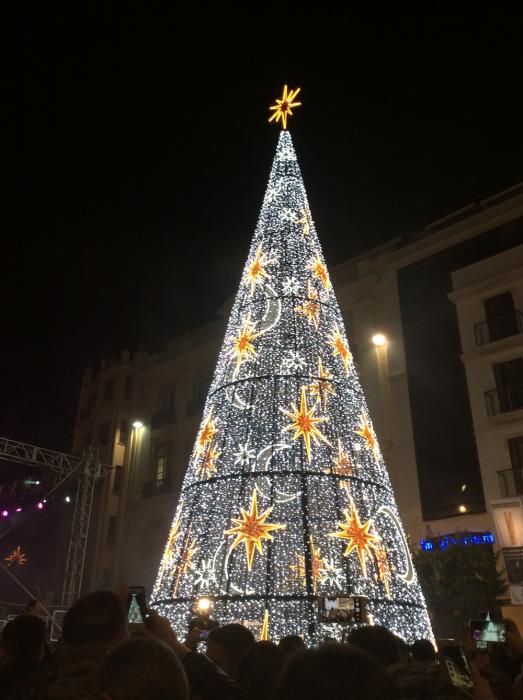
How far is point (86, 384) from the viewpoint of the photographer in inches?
1120

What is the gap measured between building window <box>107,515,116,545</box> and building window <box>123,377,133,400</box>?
527 cm

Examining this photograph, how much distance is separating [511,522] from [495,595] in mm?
1557

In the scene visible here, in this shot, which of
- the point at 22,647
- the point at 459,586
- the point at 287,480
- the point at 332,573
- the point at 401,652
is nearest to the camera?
the point at 22,647

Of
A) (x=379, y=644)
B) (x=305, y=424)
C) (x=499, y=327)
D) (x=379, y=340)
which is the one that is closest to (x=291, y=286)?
(x=305, y=424)

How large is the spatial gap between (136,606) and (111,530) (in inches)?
847

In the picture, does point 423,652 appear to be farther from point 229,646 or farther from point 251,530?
point 251,530

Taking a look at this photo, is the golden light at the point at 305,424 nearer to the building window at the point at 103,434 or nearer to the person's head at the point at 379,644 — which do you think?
the person's head at the point at 379,644

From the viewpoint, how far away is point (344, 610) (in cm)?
554

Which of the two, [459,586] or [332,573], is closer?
[332,573]

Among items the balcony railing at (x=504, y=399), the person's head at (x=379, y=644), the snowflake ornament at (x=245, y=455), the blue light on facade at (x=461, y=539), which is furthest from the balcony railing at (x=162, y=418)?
the person's head at (x=379, y=644)

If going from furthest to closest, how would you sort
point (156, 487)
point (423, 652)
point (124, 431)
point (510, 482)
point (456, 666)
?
point (124, 431)
point (156, 487)
point (510, 482)
point (423, 652)
point (456, 666)

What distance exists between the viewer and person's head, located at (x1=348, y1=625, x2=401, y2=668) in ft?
9.07

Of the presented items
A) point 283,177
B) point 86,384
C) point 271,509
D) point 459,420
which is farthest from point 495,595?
point 86,384

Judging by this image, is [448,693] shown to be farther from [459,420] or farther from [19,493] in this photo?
[19,493]
